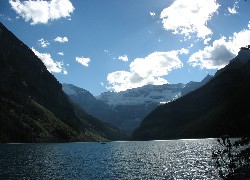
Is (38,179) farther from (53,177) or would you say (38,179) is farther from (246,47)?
(246,47)

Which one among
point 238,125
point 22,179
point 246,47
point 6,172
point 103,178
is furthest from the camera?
point 6,172

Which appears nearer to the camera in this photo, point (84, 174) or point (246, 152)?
point (246, 152)

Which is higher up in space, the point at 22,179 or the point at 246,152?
the point at 246,152

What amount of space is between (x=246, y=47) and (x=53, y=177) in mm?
63421

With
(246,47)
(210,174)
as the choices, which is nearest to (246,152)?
(246,47)

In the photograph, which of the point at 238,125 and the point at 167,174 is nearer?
the point at 238,125

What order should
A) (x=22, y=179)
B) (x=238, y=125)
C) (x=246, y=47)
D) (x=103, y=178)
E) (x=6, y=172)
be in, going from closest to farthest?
1. (x=246, y=47)
2. (x=238, y=125)
3. (x=22, y=179)
4. (x=103, y=178)
5. (x=6, y=172)

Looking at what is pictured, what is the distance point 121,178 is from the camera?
242 ft

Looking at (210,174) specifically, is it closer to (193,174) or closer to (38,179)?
(193,174)

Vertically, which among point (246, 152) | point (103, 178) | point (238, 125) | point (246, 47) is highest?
point (246, 47)

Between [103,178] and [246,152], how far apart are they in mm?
56200

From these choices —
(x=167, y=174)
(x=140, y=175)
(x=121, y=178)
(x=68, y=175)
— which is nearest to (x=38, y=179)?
(x=68, y=175)

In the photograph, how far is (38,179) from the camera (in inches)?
2793

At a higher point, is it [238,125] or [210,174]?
[238,125]
